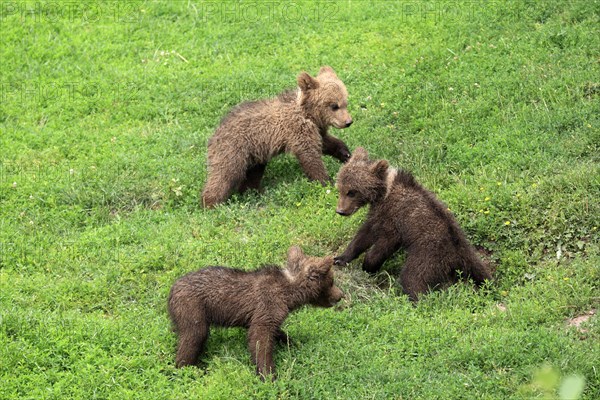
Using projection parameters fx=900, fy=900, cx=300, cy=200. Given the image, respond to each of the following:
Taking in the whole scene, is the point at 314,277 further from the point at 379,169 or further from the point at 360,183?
the point at 379,169

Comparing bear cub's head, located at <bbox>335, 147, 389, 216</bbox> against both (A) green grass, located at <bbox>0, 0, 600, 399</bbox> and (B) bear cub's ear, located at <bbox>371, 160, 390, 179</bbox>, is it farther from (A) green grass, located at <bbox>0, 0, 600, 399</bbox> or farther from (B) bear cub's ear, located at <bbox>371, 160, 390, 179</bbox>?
(A) green grass, located at <bbox>0, 0, 600, 399</bbox>

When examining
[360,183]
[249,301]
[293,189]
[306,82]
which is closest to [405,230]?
[360,183]

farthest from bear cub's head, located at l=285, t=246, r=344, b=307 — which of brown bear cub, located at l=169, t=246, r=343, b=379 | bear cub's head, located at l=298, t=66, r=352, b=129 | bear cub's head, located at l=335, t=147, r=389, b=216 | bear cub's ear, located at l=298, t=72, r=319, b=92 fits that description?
bear cub's ear, located at l=298, t=72, r=319, b=92

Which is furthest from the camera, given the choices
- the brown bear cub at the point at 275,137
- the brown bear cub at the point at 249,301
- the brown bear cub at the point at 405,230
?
the brown bear cub at the point at 275,137

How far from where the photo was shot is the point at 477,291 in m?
9.53

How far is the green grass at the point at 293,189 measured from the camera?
8.25 m

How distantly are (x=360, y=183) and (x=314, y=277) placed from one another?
1.74 metres

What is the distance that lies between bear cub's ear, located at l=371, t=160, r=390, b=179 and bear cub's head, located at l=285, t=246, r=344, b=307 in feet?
Result: 5.33

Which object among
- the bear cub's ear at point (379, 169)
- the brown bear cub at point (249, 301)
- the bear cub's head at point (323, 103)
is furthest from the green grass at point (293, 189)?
the bear cub's ear at point (379, 169)

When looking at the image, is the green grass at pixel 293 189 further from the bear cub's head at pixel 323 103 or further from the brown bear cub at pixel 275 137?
the bear cub's head at pixel 323 103

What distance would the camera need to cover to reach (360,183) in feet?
32.9

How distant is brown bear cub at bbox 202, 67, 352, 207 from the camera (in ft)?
39.0

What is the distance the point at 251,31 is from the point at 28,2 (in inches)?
174

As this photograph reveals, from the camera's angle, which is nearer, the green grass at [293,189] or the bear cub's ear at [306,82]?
the green grass at [293,189]
